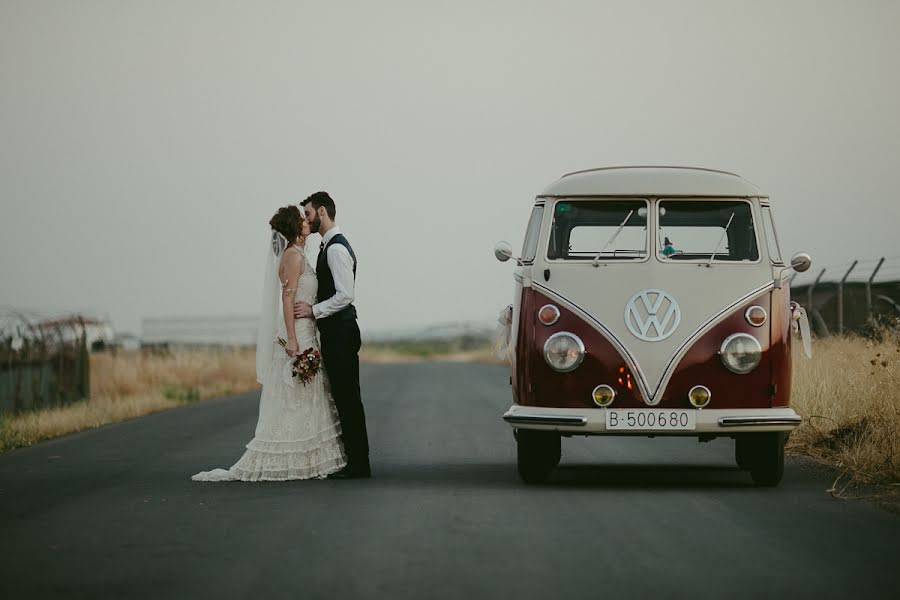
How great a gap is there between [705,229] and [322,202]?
3255mm

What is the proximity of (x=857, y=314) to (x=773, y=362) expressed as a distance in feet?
58.4

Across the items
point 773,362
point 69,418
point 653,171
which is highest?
point 653,171

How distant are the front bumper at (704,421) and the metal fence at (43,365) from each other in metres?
13.4

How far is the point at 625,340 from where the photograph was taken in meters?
10.3

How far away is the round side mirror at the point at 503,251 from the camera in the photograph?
35.6ft

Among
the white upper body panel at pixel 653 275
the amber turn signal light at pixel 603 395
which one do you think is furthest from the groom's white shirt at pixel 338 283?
the amber turn signal light at pixel 603 395

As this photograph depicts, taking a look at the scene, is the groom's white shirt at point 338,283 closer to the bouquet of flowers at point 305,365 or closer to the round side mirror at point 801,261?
the bouquet of flowers at point 305,365

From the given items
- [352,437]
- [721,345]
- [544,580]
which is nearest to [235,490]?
[352,437]

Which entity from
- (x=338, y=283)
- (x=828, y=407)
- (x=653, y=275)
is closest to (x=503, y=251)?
(x=653, y=275)

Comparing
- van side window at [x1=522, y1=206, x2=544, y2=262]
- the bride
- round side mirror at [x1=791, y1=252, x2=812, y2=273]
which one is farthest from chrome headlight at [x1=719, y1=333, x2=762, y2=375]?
the bride

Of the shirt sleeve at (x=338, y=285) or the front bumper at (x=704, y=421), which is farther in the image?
the shirt sleeve at (x=338, y=285)

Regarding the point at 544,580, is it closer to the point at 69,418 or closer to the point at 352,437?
the point at 352,437

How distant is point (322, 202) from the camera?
11883 mm

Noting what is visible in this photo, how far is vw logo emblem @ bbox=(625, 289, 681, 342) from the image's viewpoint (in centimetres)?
1035
